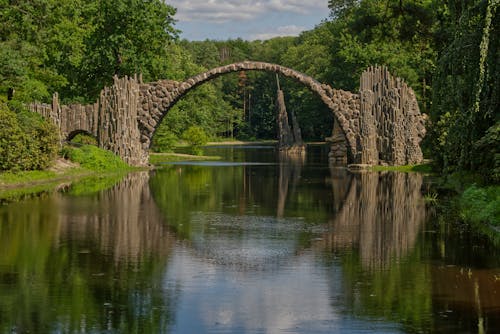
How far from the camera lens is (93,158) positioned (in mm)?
44938

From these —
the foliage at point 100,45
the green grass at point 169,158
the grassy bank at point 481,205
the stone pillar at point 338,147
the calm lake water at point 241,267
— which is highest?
the foliage at point 100,45

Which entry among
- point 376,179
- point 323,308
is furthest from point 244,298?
point 376,179

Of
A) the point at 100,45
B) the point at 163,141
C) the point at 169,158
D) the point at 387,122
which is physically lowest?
the point at 169,158

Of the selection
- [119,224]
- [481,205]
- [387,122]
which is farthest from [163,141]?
[481,205]

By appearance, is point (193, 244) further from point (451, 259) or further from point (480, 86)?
point (480, 86)

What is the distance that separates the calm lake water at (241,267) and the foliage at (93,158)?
1379 cm

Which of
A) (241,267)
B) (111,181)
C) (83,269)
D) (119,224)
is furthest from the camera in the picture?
(111,181)

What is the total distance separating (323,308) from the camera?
13.3m

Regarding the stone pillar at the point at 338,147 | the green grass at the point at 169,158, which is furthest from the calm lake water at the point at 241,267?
the stone pillar at the point at 338,147

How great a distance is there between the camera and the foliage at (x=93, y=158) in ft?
145

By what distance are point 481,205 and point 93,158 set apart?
1019 inches

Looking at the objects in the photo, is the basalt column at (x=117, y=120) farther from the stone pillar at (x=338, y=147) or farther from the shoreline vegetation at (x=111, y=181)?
the stone pillar at (x=338, y=147)

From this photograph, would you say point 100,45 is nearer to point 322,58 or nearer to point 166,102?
point 166,102

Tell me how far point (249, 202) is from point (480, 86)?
11.7 meters
